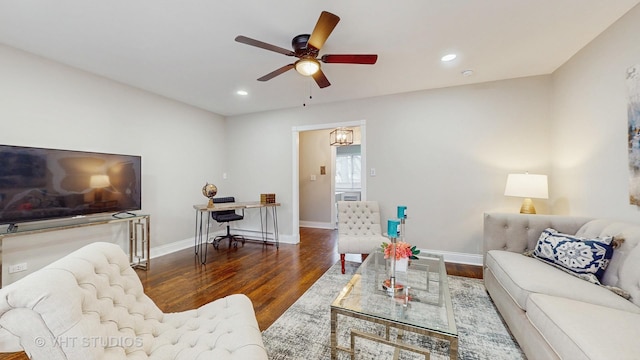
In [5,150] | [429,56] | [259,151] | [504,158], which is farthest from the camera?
[259,151]

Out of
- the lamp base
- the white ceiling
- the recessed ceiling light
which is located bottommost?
the lamp base

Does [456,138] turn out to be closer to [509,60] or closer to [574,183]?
[509,60]

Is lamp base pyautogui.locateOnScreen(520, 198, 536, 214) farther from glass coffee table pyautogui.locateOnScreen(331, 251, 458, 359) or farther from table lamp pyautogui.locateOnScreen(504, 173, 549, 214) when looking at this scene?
glass coffee table pyautogui.locateOnScreen(331, 251, 458, 359)

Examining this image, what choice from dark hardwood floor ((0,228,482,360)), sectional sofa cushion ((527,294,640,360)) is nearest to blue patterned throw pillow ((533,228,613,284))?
sectional sofa cushion ((527,294,640,360))

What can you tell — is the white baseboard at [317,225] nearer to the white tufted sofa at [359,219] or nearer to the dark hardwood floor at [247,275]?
the dark hardwood floor at [247,275]

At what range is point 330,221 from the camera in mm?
6199

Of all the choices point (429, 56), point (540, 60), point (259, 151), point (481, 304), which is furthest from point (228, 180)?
point (540, 60)

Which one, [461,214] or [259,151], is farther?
[259,151]

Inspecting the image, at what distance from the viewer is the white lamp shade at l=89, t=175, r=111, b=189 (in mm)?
2948

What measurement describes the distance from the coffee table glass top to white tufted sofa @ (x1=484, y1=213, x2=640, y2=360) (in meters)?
0.49

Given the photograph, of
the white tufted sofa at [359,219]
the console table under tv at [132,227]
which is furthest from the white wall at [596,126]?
the console table under tv at [132,227]

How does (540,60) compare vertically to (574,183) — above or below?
above

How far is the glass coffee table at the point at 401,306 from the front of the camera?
4.42ft

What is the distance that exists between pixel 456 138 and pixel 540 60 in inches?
47.4
